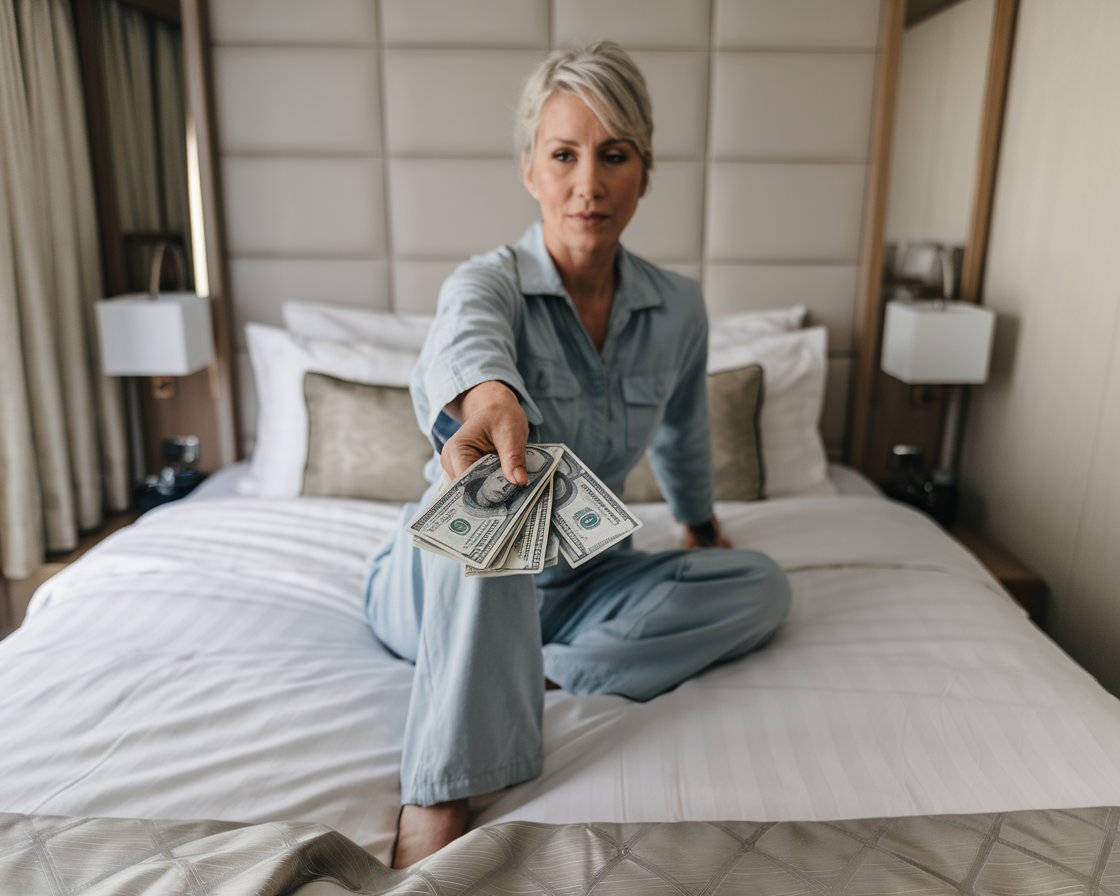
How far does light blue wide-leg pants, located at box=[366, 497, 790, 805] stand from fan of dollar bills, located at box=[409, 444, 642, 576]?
185 millimetres

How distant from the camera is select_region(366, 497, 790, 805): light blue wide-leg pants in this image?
4.47 ft

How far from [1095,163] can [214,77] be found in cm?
242

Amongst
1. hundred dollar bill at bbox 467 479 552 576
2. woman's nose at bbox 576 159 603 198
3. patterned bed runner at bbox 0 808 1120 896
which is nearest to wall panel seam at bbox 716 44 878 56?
woman's nose at bbox 576 159 603 198

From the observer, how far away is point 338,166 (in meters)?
2.79

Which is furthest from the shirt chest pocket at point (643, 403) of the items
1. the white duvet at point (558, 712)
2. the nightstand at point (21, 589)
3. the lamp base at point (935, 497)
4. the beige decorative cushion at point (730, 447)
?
the nightstand at point (21, 589)

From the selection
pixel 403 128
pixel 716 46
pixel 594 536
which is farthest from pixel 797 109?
pixel 594 536

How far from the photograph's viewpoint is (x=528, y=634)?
1.41 meters

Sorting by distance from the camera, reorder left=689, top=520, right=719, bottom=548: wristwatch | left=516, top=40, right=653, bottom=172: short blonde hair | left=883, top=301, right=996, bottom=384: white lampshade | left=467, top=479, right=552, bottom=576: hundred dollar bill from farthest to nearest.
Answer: left=883, top=301, right=996, bottom=384: white lampshade < left=689, top=520, right=719, bottom=548: wristwatch < left=516, top=40, right=653, bottom=172: short blonde hair < left=467, top=479, right=552, bottom=576: hundred dollar bill

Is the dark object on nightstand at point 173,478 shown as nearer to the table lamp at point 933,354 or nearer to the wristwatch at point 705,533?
the wristwatch at point 705,533

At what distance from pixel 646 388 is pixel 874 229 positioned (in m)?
1.46

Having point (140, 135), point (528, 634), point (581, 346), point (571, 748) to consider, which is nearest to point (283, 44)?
point (140, 135)

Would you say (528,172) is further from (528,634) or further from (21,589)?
(21,589)

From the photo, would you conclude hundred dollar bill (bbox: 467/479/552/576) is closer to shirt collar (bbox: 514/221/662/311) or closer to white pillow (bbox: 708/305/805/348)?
shirt collar (bbox: 514/221/662/311)

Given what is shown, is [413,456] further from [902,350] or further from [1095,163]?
[1095,163]
